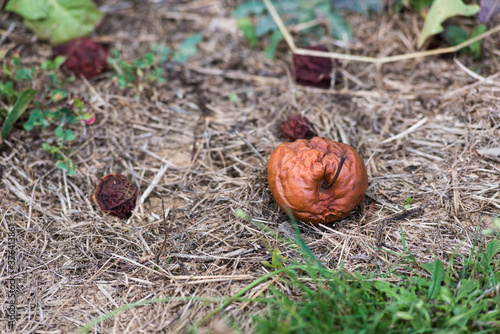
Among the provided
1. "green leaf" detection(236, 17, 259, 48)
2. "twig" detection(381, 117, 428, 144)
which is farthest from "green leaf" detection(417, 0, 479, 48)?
"green leaf" detection(236, 17, 259, 48)

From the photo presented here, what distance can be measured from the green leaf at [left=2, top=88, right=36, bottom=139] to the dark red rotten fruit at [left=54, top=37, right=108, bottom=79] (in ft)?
2.16

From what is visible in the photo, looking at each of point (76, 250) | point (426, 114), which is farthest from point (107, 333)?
point (426, 114)

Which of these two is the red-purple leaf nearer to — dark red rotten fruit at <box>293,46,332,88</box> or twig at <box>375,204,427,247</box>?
dark red rotten fruit at <box>293,46,332,88</box>

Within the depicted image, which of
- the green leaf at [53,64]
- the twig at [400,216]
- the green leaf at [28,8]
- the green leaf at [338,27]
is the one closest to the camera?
the twig at [400,216]

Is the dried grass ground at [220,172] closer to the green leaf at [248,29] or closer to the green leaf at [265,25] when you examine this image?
the green leaf at [248,29]

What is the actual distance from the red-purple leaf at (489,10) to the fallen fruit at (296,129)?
7.24 feet

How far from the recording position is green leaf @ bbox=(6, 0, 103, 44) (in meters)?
4.12

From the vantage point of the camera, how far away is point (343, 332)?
1890mm

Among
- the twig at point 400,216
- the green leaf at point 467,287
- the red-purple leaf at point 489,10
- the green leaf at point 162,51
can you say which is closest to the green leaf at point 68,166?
the green leaf at point 162,51

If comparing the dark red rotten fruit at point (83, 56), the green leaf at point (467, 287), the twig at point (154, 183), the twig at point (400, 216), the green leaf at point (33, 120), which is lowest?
the twig at point (400, 216)

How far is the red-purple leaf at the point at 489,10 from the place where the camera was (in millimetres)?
3779

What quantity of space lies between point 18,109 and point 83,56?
913 mm

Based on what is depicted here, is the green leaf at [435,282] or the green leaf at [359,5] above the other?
the green leaf at [359,5]

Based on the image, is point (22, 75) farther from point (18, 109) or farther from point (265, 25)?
point (265, 25)
